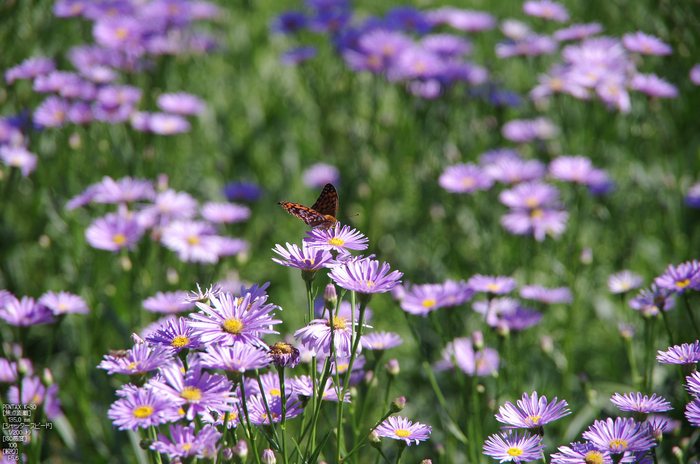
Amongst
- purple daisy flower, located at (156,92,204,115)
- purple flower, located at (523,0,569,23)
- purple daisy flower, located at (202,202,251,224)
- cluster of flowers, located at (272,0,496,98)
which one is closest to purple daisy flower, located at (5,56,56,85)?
purple daisy flower, located at (156,92,204,115)

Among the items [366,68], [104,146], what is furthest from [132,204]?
[366,68]

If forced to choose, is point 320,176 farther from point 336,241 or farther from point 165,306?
point 336,241

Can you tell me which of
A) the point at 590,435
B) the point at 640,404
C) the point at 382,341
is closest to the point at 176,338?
the point at 382,341

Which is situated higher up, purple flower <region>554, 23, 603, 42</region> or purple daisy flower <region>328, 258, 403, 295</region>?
purple flower <region>554, 23, 603, 42</region>

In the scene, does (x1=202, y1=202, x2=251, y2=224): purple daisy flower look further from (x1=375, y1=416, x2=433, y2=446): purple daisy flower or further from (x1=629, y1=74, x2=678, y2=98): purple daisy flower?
(x1=629, y1=74, x2=678, y2=98): purple daisy flower

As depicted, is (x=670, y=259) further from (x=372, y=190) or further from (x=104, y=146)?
(x=104, y=146)
